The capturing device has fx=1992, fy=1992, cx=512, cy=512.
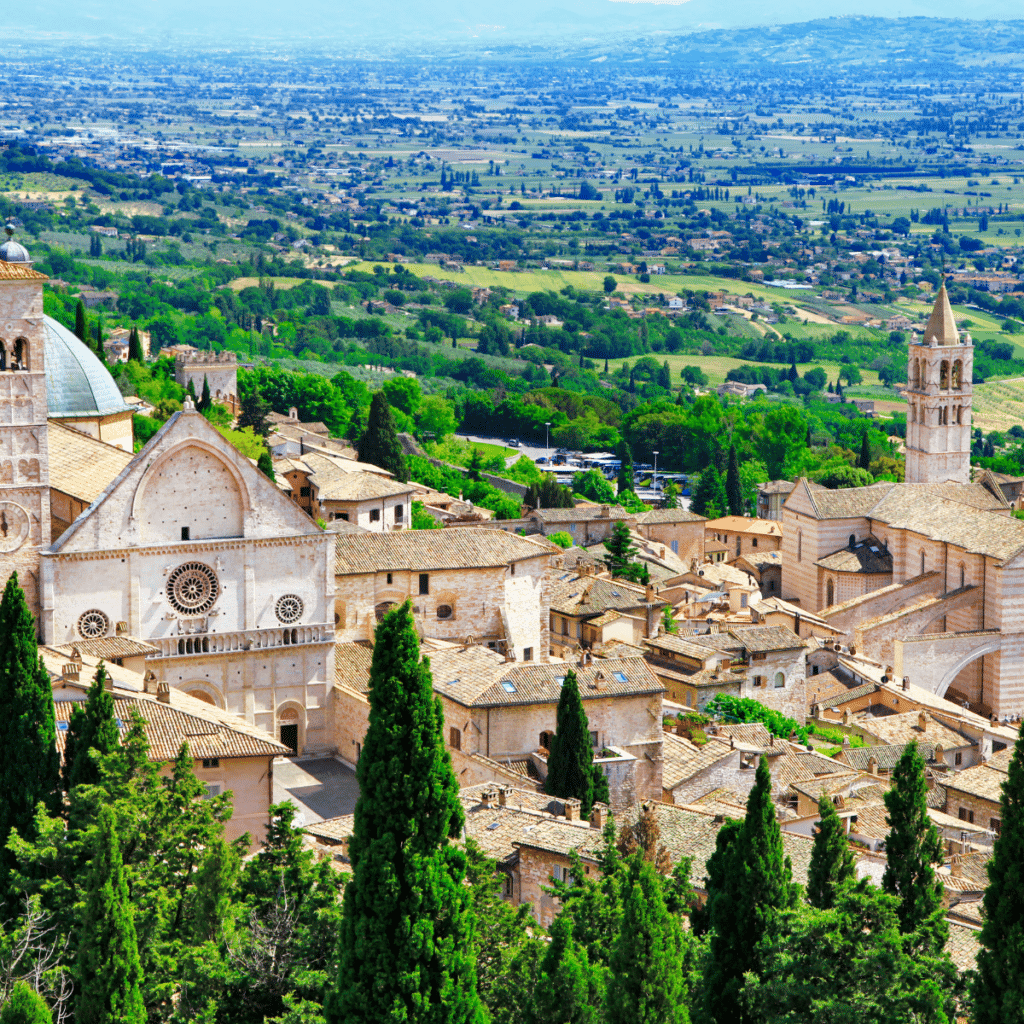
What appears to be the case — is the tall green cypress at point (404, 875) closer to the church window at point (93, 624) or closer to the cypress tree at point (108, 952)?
the cypress tree at point (108, 952)

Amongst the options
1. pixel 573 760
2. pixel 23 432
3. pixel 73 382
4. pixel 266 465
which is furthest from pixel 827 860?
pixel 266 465

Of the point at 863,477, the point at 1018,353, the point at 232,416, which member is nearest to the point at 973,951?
the point at 232,416

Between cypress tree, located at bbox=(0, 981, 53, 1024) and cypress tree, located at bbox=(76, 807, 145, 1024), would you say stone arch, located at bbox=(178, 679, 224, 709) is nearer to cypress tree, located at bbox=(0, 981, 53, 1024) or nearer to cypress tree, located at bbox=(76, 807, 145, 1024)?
cypress tree, located at bbox=(76, 807, 145, 1024)

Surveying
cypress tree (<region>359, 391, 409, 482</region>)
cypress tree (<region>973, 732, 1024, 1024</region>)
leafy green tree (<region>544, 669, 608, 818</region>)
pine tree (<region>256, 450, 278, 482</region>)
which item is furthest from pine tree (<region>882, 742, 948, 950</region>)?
cypress tree (<region>359, 391, 409, 482</region>)

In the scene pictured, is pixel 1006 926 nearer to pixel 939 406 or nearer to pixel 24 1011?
pixel 24 1011

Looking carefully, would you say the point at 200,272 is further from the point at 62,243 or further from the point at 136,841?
the point at 136,841

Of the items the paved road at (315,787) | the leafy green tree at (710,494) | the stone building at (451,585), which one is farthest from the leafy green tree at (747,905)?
the leafy green tree at (710,494)

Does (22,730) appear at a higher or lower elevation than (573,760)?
higher
